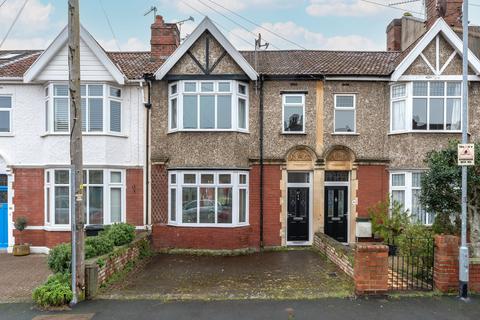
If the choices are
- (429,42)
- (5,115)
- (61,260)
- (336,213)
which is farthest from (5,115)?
(429,42)

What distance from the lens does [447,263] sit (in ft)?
25.2

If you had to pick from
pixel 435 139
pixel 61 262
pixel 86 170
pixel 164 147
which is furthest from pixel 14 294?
pixel 435 139

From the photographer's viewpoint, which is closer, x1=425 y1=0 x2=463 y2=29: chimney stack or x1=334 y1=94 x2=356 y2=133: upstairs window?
x1=334 y1=94 x2=356 y2=133: upstairs window

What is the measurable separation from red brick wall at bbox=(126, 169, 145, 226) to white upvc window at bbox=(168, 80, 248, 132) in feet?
7.78

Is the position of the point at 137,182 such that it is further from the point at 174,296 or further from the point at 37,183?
the point at 174,296

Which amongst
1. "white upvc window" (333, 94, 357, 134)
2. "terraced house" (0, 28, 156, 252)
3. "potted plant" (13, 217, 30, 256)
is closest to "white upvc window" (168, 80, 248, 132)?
"terraced house" (0, 28, 156, 252)

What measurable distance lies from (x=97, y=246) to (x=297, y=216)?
24.1 feet

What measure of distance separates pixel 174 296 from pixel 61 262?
253 cm

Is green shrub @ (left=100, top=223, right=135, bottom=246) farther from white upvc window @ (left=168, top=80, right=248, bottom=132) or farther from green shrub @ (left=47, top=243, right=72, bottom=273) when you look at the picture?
white upvc window @ (left=168, top=80, right=248, bottom=132)

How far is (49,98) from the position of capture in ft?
41.8

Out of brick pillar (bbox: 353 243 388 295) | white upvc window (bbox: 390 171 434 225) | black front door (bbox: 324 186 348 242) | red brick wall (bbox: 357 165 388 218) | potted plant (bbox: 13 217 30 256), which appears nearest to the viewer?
brick pillar (bbox: 353 243 388 295)

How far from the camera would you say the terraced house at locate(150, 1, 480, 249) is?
506 inches

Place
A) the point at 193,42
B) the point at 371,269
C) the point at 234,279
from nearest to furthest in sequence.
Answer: the point at 371,269 < the point at 234,279 < the point at 193,42

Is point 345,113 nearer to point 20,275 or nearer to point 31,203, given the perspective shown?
point 20,275
